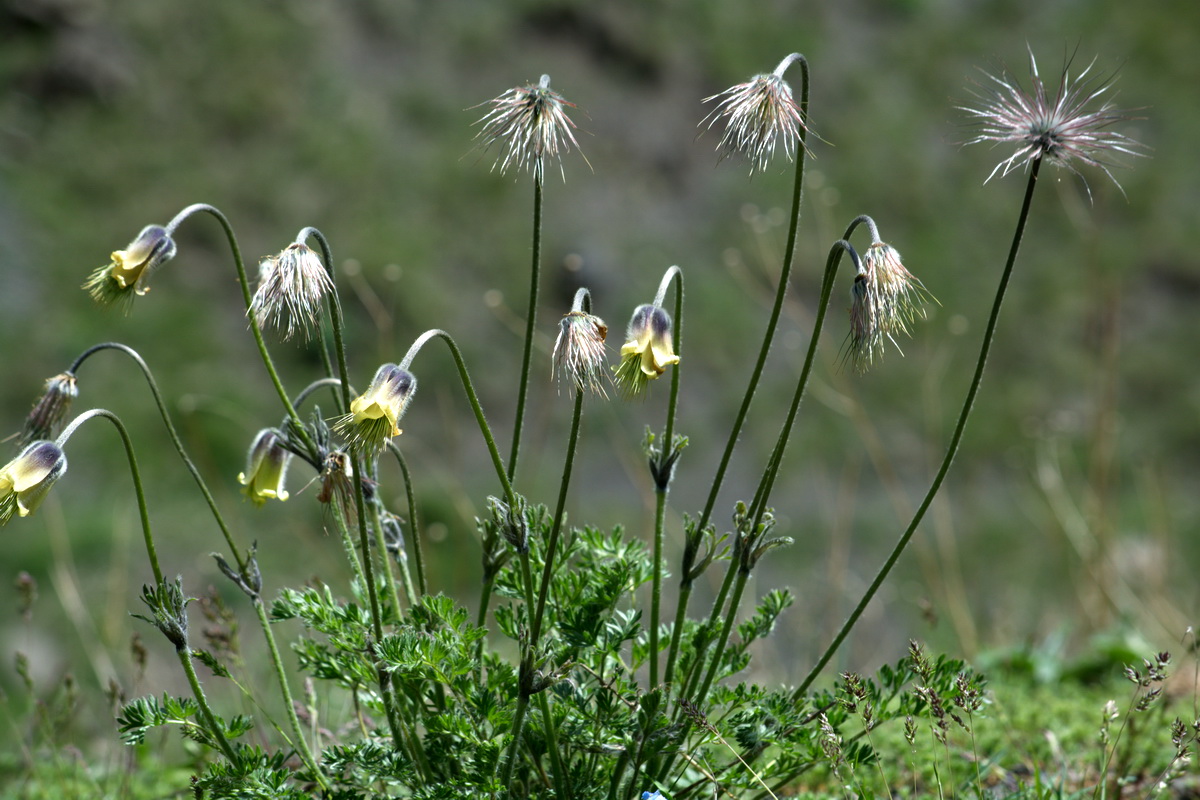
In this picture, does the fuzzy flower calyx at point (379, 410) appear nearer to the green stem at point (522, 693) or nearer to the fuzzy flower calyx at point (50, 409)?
the green stem at point (522, 693)

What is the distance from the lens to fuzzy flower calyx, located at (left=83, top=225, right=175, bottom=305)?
1776 mm

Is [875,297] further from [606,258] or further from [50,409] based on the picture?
[606,258]

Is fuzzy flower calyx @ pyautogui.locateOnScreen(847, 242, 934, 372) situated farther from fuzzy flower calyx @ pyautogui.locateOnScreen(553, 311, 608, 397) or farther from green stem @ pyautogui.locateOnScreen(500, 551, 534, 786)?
green stem @ pyautogui.locateOnScreen(500, 551, 534, 786)

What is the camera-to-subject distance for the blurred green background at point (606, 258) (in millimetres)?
5863

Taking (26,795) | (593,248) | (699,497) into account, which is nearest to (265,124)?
(593,248)

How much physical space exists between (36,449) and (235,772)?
0.64 m

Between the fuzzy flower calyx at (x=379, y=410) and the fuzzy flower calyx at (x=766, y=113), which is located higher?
the fuzzy flower calyx at (x=766, y=113)

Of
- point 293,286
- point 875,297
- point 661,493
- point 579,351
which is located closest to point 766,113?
Result: point 875,297

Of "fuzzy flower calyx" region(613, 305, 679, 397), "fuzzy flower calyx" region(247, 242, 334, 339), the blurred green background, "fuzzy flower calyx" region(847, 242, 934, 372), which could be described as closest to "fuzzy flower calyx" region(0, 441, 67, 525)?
"fuzzy flower calyx" region(247, 242, 334, 339)

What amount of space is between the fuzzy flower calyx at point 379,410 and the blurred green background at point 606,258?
3.24 meters

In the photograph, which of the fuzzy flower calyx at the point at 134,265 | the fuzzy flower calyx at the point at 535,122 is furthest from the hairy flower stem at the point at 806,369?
the fuzzy flower calyx at the point at 134,265

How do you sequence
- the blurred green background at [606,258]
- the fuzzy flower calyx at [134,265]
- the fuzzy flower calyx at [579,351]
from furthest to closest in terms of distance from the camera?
the blurred green background at [606,258] → the fuzzy flower calyx at [134,265] → the fuzzy flower calyx at [579,351]

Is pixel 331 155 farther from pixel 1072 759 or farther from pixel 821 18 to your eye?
pixel 1072 759

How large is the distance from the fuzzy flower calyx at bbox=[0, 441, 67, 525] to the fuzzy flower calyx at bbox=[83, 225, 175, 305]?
296mm
